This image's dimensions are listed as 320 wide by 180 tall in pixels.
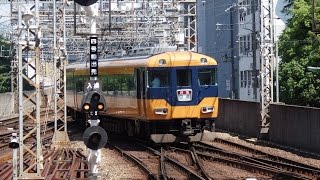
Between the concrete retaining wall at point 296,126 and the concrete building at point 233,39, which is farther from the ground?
the concrete building at point 233,39

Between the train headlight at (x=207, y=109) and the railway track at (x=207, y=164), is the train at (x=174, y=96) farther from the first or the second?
the railway track at (x=207, y=164)

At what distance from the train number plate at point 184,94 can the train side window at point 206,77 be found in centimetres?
49

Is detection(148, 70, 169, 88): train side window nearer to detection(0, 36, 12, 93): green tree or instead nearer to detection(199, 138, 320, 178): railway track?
detection(199, 138, 320, 178): railway track

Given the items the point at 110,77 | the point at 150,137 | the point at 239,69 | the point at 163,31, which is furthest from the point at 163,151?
the point at 239,69

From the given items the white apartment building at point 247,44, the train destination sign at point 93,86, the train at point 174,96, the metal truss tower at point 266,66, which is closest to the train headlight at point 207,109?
the train at point 174,96

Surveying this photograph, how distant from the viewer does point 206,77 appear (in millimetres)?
19547

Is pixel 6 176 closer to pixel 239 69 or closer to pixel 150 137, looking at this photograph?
pixel 150 137

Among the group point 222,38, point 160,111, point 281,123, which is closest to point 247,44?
point 222,38

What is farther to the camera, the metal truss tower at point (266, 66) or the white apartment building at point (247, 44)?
the white apartment building at point (247, 44)

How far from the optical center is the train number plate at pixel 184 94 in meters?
19.0

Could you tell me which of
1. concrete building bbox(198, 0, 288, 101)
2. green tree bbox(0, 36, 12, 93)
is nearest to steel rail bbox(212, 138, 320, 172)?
concrete building bbox(198, 0, 288, 101)

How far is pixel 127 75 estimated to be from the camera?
20766 mm

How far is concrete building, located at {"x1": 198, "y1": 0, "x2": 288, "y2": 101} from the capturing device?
4306cm

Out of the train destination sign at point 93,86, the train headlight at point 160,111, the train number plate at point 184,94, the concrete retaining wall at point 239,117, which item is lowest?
the concrete retaining wall at point 239,117
